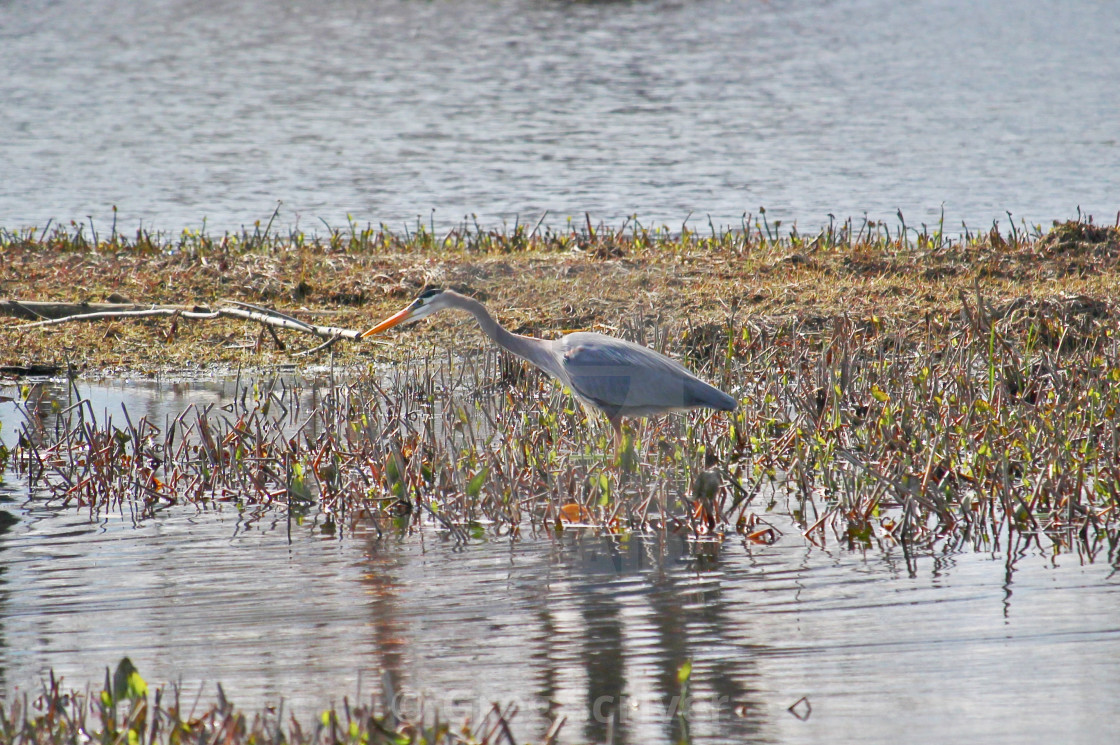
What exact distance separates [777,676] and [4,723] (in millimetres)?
2258

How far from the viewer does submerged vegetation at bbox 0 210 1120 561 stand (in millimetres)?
5754

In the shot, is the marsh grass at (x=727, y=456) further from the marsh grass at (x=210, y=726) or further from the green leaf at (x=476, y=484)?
the marsh grass at (x=210, y=726)

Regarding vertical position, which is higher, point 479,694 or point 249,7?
point 249,7

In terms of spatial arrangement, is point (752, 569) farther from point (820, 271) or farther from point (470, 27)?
point (470, 27)

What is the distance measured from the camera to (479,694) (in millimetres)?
4168

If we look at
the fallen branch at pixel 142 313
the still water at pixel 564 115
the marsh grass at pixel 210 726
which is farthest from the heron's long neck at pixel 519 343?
the still water at pixel 564 115

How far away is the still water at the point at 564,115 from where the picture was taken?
58.5 ft

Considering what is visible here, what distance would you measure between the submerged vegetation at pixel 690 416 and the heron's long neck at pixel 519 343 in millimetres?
294

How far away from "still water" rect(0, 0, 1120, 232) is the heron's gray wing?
29.6ft

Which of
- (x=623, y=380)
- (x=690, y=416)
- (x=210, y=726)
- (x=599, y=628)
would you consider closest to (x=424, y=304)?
(x=623, y=380)

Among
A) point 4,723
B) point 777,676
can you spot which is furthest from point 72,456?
point 777,676

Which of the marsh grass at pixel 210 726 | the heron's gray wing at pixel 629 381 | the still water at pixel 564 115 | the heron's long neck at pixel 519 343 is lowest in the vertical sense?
the marsh grass at pixel 210 726

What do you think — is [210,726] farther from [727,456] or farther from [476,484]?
[727,456]

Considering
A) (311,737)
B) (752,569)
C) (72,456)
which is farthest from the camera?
(72,456)
